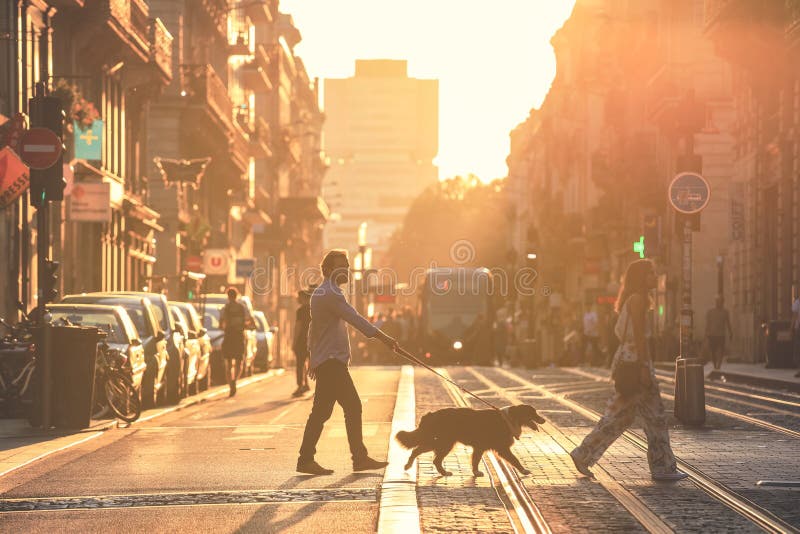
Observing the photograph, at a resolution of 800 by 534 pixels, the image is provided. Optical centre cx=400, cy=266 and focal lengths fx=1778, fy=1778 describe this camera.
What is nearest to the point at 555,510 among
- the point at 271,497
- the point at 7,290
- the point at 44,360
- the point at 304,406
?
the point at 271,497

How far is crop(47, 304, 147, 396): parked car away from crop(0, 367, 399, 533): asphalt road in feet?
5.25

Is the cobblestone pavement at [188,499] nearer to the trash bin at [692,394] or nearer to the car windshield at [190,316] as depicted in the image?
the trash bin at [692,394]

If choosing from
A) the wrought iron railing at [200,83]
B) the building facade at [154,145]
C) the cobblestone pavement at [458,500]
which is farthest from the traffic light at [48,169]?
the wrought iron railing at [200,83]

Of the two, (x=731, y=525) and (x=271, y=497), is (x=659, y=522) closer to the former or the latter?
(x=731, y=525)

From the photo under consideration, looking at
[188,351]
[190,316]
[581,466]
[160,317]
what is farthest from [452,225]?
[581,466]

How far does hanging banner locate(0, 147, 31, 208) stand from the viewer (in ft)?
94.0

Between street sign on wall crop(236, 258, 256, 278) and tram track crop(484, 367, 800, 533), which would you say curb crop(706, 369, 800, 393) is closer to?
tram track crop(484, 367, 800, 533)

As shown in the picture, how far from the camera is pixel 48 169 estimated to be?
62.1ft

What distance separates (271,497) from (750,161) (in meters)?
35.8

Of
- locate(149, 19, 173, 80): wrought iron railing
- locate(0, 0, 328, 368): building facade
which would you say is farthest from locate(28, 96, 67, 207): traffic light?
locate(149, 19, 173, 80): wrought iron railing

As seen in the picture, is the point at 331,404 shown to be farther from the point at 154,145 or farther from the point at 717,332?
the point at 154,145

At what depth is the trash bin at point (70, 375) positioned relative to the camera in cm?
1873

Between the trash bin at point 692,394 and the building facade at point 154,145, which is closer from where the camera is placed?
the trash bin at point 692,394

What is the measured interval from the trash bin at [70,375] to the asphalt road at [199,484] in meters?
0.49
